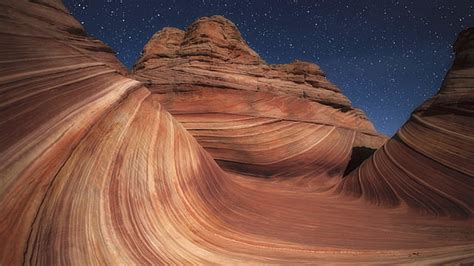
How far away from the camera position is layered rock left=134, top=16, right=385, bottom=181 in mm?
8586

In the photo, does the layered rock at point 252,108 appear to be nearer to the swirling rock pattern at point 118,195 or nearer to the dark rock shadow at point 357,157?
the dark rock shadow at point 357,157

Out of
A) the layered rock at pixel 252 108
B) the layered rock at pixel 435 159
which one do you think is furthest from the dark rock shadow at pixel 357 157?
the layered rock at pixel 435 159

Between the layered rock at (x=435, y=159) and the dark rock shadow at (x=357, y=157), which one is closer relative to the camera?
the layered rock at (x=435, y=159)

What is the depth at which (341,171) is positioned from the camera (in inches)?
400

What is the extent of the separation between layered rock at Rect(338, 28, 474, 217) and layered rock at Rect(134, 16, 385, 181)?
1.97 m

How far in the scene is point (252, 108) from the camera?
9.59 m

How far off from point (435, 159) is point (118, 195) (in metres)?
6.81

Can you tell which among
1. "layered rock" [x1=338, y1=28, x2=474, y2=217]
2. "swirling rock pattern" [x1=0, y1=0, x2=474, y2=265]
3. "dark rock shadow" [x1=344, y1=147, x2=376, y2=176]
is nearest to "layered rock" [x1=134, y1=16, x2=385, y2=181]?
"dark rock shadow" [x1=344, y1=147, x2=376, y2=176]

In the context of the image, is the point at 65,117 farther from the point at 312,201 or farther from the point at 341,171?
the point at 341,171

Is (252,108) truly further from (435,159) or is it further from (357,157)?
(435,159)

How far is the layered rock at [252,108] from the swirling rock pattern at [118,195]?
3.29 meters

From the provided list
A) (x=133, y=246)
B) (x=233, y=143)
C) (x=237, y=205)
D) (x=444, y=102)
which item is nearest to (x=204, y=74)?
(x=233, y=143)

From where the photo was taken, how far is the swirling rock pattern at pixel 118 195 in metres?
2.26

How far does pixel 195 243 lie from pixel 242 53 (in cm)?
1058
